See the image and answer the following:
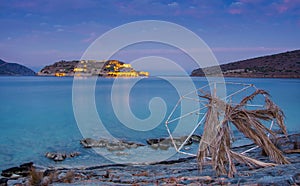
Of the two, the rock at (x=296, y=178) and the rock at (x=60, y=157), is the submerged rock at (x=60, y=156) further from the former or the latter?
the rock at (x=296, y=178)

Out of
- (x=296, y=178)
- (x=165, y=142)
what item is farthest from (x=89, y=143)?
(x=296, y=178)

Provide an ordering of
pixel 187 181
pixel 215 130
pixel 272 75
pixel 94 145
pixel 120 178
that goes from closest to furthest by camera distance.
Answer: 1. pixel 187 181
2. pixel 215 130
3. pixel 120 178
4. pixel 94 145
5. pixel 272 75

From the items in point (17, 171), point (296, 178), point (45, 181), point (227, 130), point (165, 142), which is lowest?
point (17, 171)

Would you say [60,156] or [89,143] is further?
[89,143]

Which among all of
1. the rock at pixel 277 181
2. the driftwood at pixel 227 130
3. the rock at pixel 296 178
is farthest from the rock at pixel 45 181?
the rock at pixel 296 178

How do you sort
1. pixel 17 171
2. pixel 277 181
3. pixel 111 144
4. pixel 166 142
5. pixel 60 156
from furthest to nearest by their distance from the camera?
pixel 166 142 < pixel 111 144 < pixel 60 156 < pixel 17 171 < pixel 277 181

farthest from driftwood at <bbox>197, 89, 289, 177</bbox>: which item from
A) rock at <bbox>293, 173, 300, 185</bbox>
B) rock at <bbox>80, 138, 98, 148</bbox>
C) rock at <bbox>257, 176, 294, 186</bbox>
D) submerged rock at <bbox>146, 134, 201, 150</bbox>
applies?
rock at <bbox>80, 138, 98, 148</bbox>

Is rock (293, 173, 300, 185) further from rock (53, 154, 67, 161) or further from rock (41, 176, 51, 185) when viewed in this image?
rock (53, 154, 67, 161)

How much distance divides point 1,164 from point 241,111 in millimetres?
10235

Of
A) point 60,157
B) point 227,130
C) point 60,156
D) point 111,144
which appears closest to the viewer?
point 227,130

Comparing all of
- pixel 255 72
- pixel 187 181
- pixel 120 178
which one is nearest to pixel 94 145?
pixel 120 178

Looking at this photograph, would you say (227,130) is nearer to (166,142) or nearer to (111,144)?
(166,142)

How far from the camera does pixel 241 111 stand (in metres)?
6.69

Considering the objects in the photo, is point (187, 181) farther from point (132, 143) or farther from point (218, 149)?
point (132, 143)
